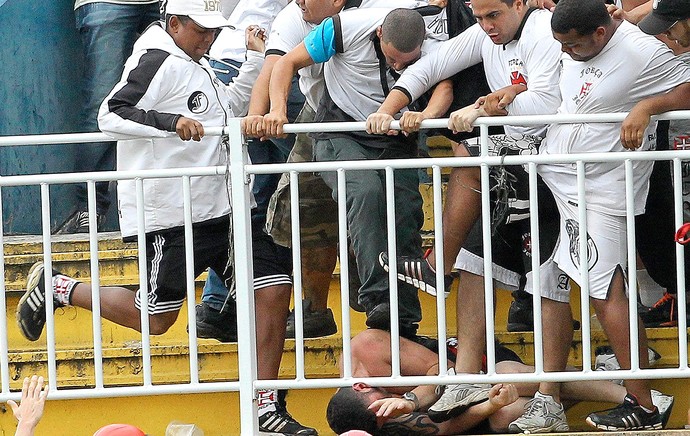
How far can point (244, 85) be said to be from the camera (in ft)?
20.0

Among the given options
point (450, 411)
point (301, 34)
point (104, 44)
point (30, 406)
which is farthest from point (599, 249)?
point (104, 44)

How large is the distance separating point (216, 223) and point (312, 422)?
966mm

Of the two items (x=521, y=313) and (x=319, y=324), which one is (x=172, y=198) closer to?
(x=319, y=324)

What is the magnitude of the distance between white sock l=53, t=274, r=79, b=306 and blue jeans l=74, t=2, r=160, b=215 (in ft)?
6.25

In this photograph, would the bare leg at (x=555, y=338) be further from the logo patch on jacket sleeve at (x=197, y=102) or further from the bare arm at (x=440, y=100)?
the logo patch on jacket sleeve at (x=197, y=102)

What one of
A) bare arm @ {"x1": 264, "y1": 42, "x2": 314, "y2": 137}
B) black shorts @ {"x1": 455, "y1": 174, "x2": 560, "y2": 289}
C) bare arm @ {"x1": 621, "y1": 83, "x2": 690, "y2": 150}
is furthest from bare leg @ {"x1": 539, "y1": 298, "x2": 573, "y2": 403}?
bare arm @ {"x1": 264, "y1": 42, "x2": 314, "y2": 137}

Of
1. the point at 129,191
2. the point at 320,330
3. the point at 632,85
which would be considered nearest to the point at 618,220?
the point at 632,85

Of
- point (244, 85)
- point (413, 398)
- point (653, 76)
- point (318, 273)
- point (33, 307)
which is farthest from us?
point (244, 85)

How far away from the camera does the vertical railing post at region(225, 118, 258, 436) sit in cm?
482

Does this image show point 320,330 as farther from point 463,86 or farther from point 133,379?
point 463,86

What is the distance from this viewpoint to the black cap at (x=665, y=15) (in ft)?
15.9

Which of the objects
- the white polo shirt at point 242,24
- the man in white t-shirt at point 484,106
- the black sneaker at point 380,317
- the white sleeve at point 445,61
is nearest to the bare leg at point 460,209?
the man in white t-shirt at point 484,106

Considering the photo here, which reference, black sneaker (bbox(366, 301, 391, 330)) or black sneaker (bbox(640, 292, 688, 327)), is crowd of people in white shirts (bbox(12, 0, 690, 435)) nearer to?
black sneaker (bbox(366, 301, 391, 330))

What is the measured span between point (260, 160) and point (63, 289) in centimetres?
140
